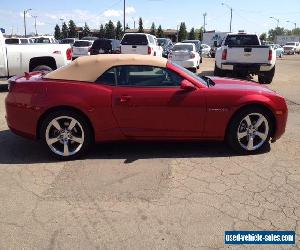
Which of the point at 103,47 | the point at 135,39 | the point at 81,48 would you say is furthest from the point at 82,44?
the point at 135,39

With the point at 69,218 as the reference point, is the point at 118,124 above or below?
above

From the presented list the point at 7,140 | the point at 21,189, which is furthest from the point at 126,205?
the point at 7,140

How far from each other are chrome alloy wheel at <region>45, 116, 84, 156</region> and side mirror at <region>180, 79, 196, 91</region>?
4.98ft

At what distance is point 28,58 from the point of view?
11250 millimetres

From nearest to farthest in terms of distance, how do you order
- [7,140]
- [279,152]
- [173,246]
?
1. [173,246]
2. [279,152]
3. [7,140]

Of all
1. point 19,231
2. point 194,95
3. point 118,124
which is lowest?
point 19,231

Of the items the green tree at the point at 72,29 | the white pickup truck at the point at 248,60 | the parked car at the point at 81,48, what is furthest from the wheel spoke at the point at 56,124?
the green tree at the point at 72,29

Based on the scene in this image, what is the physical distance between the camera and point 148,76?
5457 mm

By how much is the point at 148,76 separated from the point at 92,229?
2594 millimetres

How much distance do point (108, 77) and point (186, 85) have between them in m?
1.10

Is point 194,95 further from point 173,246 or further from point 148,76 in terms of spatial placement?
point 173,246

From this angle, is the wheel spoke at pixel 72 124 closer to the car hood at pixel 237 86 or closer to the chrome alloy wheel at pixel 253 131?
the car hood at pixel 237 86

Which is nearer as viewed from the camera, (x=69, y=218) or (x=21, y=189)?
(x=69, y=218)

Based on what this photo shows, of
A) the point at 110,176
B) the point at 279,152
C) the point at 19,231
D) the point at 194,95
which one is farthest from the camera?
the point at 279,152
